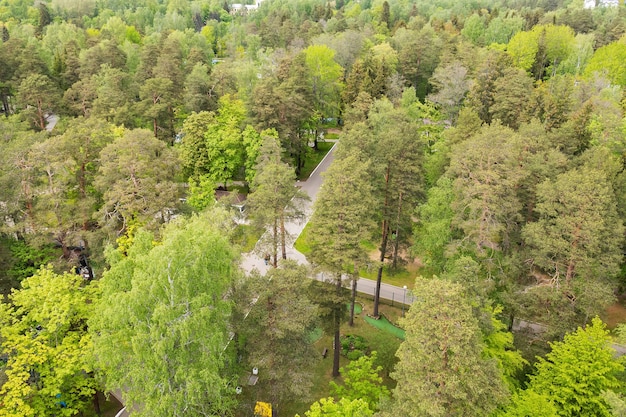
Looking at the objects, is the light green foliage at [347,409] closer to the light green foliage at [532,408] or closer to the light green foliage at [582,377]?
the light green foliage at [532,408]

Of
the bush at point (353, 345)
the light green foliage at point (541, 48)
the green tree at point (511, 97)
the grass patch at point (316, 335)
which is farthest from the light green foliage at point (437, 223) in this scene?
the light green foliage at point (541, 48)

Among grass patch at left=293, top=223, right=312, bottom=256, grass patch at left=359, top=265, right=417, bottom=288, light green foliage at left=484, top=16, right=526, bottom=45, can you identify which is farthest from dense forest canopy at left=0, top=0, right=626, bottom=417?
light green foliage at left=484, top=16, right=526, bottom=45

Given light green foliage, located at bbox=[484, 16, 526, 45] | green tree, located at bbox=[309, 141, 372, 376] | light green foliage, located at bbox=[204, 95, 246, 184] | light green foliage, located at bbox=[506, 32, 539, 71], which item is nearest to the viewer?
green tree, located at bbox=[309, 141, 372, 376]

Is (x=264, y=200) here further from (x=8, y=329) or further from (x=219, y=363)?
(x=8, y=329)

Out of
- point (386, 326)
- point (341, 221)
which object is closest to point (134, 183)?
point (341, 221)

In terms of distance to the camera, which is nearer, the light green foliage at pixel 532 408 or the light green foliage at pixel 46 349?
the light green foliage at pixel 532 408

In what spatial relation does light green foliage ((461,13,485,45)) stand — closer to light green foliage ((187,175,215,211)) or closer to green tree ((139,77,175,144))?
green tree ((139,77,175,144))
